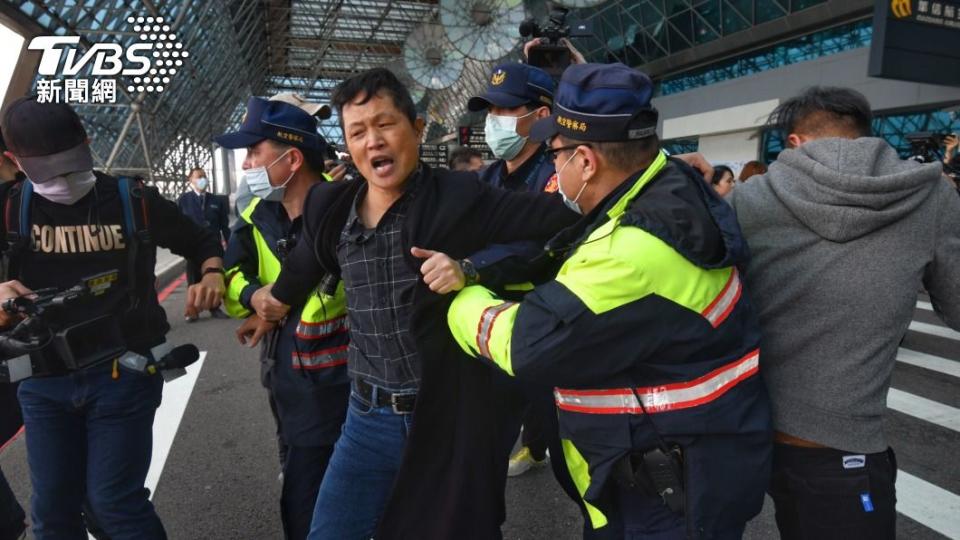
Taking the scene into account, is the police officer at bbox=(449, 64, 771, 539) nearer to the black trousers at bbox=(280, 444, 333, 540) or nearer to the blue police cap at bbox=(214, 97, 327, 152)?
the black trousers at bbox=(280, 444, 333, 540)

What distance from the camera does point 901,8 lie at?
27.0 feet

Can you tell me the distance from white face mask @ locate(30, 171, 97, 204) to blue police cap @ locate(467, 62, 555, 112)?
172 cm

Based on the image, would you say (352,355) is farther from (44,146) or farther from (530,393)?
(44,146)

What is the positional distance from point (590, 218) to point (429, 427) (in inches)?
28.6

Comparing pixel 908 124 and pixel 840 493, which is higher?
pixel 908 124

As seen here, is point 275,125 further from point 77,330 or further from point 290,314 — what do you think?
point 77,330

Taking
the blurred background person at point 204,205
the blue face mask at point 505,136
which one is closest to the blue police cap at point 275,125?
the blue face mask at point 505,136

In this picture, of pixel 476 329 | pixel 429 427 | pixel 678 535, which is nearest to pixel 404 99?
pixel 476 329

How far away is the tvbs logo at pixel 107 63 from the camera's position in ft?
39.4

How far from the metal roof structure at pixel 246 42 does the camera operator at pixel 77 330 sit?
8247mm

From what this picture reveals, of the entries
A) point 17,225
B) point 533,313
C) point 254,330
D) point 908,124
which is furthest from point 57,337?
point 908,124

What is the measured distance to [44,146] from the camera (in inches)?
78.4

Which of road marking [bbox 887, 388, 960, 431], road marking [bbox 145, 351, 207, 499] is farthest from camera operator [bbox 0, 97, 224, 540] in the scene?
road marking [bbox 887, 388, 960, 431]

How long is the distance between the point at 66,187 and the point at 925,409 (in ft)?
17.7
